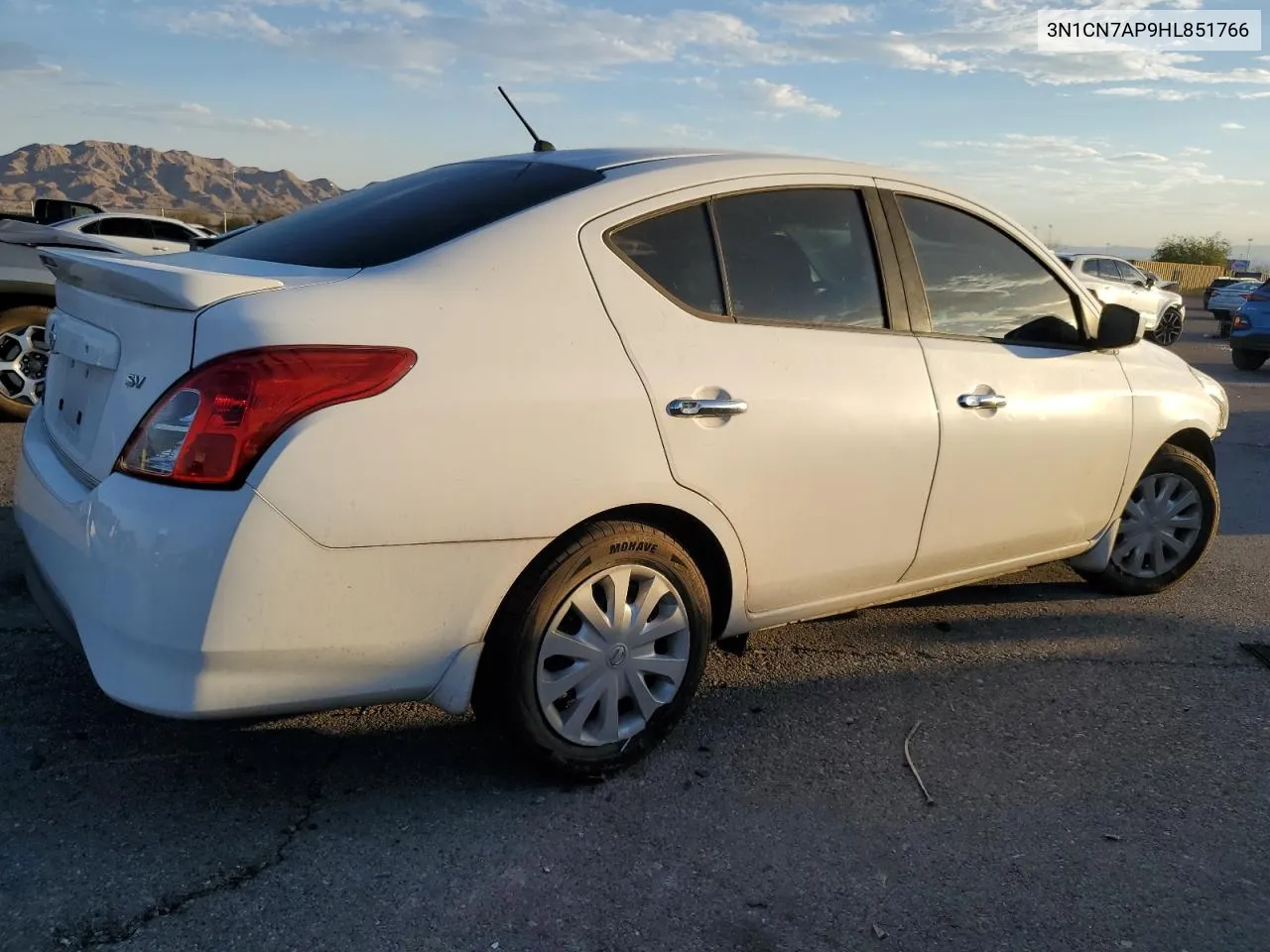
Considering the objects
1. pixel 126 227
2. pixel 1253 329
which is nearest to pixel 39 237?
pixel 126 227

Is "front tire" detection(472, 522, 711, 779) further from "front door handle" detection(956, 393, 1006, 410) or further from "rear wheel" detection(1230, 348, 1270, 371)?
"rear wheel" detection(1230, 348, 1270, 371)

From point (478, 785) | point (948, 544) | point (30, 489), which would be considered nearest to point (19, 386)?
point (30, 489)

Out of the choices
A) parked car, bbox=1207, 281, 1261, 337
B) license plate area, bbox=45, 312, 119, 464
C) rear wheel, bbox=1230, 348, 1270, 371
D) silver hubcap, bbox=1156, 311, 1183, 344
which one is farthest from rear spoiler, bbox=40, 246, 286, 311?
parked car, bbox=1207, 281, 1261, 337

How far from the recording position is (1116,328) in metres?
4.20

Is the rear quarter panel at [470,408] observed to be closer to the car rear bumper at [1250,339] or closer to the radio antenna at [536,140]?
the radio antenna at [536,140]

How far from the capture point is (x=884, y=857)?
277cm

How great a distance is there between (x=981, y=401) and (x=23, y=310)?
604cm

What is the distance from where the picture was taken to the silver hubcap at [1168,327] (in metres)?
21.7

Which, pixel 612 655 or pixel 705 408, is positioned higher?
pixel 705 408

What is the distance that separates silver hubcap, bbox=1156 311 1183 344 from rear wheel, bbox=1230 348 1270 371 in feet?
18.1

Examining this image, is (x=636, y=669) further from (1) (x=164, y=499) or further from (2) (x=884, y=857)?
(1) (x=164, y=499)

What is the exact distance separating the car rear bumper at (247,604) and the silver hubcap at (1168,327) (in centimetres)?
2177

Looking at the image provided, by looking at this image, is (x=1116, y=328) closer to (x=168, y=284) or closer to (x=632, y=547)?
(x=632, y=547)

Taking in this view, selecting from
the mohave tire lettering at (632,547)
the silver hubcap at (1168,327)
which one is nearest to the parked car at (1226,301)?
the silver hubcap at (1168,327)
